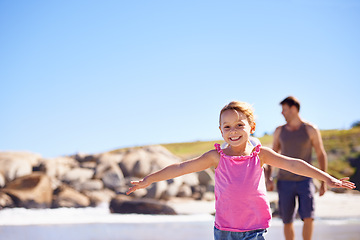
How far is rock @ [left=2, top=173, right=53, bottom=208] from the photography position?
15.7 meters

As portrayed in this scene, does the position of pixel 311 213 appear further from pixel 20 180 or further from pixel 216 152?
pixel 20 180

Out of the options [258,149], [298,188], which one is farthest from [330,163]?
[258,149]

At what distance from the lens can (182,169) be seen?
340 centimetres

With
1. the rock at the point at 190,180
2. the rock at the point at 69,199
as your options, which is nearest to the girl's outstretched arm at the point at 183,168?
the rock at the point at 69,199

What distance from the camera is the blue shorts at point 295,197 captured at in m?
5.52

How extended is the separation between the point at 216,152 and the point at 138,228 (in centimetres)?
617

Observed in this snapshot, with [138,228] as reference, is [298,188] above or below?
above

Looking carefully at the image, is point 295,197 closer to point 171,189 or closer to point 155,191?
point 155,191

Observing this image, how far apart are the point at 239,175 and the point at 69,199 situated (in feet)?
46.6

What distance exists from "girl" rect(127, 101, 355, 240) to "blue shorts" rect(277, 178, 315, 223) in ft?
7.50

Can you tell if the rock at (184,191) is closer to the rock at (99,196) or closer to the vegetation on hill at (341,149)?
the rock at (99,196)

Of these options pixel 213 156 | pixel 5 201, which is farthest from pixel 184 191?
pixel 213 156

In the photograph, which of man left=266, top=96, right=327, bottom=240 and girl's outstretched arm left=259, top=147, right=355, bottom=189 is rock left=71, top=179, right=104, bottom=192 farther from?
girl's outstretched arm left=259, top=147, right=355, bottom=189

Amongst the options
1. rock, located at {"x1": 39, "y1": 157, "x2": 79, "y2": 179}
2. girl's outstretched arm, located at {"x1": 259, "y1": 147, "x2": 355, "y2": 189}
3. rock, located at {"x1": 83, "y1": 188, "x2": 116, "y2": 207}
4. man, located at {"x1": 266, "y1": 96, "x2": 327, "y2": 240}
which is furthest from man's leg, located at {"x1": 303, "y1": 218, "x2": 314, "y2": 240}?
rock, located at {"x1": 39, "y1": 157, "x2": 79, "y2": 179}
